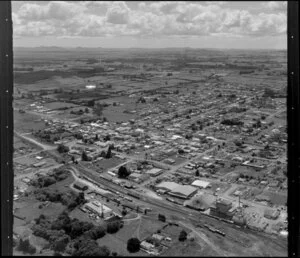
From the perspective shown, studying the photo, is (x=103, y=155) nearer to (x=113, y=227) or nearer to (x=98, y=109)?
(x=113, y=227)

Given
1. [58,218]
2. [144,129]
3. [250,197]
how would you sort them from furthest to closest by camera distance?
[144,129] → [250,197] → [58,218]

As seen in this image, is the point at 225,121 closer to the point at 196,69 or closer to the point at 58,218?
the point at 58,218

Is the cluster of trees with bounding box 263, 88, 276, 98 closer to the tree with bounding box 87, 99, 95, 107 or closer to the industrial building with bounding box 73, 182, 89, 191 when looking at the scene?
the tree with bounding box 87, 99, 95, 107

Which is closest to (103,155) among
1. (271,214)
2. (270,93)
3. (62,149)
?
(62,149)

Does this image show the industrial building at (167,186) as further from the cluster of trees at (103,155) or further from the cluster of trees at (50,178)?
the cluster of trees at (103,155)

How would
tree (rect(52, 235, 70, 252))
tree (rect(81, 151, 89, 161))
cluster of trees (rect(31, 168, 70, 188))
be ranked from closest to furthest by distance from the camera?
tree (rect(52, 235, 70, 252)) → cluster of trees (rect(31, 168, 70, 188)) → tree (rect(81, 151, 89, 161))

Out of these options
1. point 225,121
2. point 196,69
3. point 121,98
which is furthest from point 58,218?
point 196,69

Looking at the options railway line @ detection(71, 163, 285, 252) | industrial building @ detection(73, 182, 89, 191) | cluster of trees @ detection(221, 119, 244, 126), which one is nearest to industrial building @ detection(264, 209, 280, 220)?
railway line @ detection(71, 163, 285, 252)
